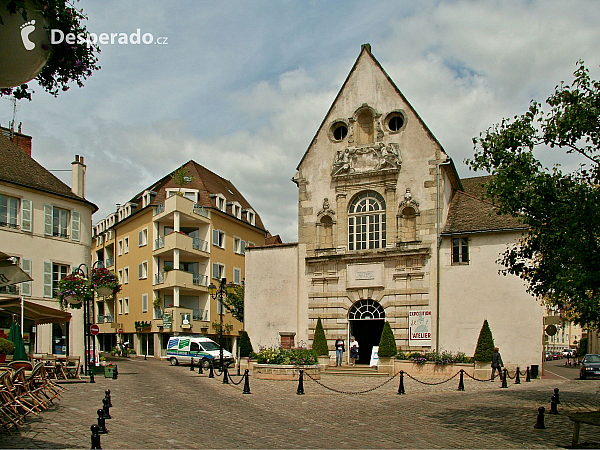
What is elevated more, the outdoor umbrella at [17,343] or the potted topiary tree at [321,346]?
the outdoor umbrella at [17,343]

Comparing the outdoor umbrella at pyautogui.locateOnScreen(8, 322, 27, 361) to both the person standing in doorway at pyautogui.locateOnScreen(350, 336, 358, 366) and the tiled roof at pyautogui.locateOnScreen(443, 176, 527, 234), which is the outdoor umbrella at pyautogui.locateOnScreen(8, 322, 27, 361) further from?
the tiled roof at pyautogui.locateOnScreen(443, 176, 527, 234)

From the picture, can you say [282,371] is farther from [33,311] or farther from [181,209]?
[181,209]

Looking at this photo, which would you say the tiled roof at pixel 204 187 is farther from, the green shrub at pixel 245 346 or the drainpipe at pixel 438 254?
the drainpipe at pixel 438 254

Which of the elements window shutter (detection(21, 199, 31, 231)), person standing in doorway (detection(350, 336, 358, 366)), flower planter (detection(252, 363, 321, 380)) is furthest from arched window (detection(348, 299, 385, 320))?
window shutter (detection(21, 199, 31, 231))

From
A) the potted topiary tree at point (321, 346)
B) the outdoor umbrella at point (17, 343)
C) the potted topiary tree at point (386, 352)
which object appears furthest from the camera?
the potted topiary tree at point (321, 346)

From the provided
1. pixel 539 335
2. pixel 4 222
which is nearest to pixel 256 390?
pixel 539 335

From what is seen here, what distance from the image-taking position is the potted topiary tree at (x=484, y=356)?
2642cm

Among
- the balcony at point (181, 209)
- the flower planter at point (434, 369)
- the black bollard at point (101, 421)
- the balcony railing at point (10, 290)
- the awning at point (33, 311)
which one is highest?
the balcony at point (181, 209)

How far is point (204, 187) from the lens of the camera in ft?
164

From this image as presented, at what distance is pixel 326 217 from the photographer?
32938 mm

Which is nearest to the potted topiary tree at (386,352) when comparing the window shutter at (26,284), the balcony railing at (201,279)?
the window shutter at (26,284)

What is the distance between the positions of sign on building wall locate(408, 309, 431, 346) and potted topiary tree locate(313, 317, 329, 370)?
13.2 feet

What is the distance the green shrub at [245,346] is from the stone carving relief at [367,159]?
9.50 metres

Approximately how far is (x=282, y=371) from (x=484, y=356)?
28.7ft
